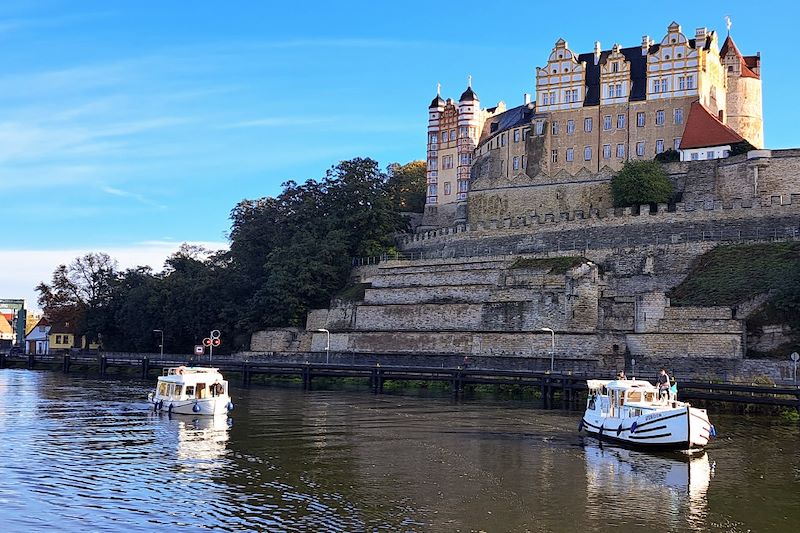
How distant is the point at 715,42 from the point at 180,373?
60748 mm

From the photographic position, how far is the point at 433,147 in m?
108

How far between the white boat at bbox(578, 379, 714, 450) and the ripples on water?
0.83 meters

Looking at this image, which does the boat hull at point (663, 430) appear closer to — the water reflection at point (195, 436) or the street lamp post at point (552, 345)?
the water reflection at point (195, 436)

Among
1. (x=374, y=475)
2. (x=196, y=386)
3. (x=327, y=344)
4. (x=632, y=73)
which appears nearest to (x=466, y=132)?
(x=632, y=73)

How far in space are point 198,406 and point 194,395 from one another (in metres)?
1.56

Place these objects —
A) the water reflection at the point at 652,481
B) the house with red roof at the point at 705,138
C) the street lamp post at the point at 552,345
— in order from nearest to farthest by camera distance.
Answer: the water reflection at the point at 652,481 → the street lamp post at the point at 552,345 → the house with red roof at the point at 705,138

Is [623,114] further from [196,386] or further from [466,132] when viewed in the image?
[196,386]

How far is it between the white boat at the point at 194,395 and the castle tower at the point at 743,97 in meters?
58.6

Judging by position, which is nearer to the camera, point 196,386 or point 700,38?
point 196,386

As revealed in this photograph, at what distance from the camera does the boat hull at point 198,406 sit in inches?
1828

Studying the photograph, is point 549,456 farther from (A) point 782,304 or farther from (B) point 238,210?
(B) point 238,210

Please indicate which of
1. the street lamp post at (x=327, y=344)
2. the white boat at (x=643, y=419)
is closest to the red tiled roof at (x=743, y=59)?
the street lamp post at (x=327, y=344)

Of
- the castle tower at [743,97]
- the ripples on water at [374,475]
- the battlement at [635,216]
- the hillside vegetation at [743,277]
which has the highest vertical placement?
the castle tower at [743,97]

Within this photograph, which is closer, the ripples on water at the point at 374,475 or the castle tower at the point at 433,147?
the ripples on water at the point at 374,475
